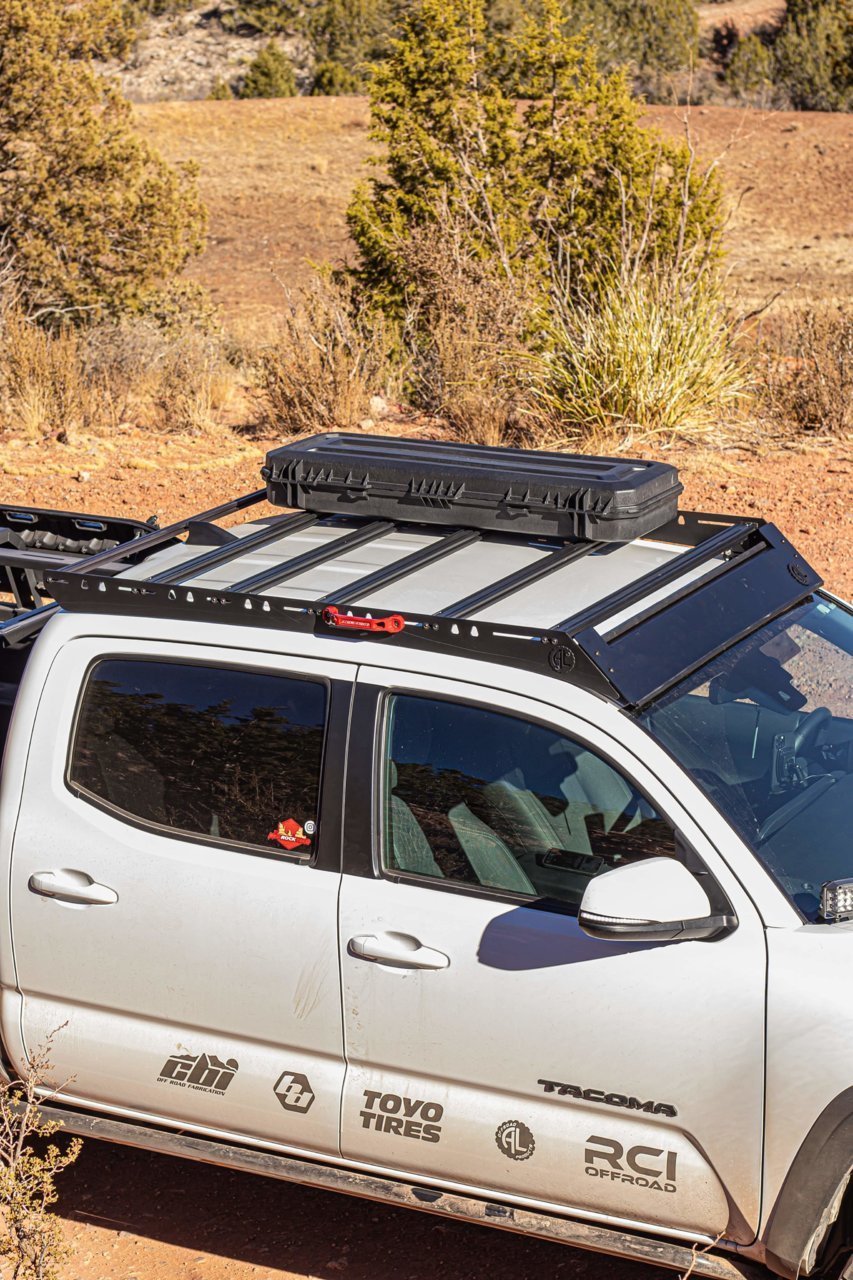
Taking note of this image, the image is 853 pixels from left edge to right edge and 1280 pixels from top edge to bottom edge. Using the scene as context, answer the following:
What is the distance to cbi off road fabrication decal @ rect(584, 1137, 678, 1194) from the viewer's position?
3059 millimetres

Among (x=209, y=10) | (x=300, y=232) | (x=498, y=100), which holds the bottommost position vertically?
(x=300, y=232)

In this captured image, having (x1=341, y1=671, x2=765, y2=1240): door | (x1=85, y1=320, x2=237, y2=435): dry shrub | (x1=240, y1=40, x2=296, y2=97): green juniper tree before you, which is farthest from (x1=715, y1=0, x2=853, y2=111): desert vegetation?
(x1=341, y1=671, x2=765, y2=1240): door

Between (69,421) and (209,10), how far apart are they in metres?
55.2

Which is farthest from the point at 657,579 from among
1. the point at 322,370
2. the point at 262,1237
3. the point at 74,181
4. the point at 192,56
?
the point at 192,56

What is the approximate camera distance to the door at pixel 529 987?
2994mm

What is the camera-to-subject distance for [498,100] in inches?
624

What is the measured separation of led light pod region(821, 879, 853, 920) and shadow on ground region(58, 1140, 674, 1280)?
1.10 metres

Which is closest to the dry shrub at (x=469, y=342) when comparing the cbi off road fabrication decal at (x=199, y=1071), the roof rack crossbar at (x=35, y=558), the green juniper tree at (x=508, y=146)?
the green juniper tree at (x=508, y=146)

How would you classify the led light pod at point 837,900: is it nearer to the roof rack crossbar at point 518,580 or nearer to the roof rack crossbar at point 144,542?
the roof rack crossbar at point 518,580

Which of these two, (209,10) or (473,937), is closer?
(473,937)

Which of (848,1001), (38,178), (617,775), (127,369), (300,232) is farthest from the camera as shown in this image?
(300,232)

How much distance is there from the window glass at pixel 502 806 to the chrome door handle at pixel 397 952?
0.16 m

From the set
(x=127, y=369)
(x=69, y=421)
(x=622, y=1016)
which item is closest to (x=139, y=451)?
(x=69, y=421)

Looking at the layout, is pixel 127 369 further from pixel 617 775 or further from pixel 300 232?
pixel 300 232
